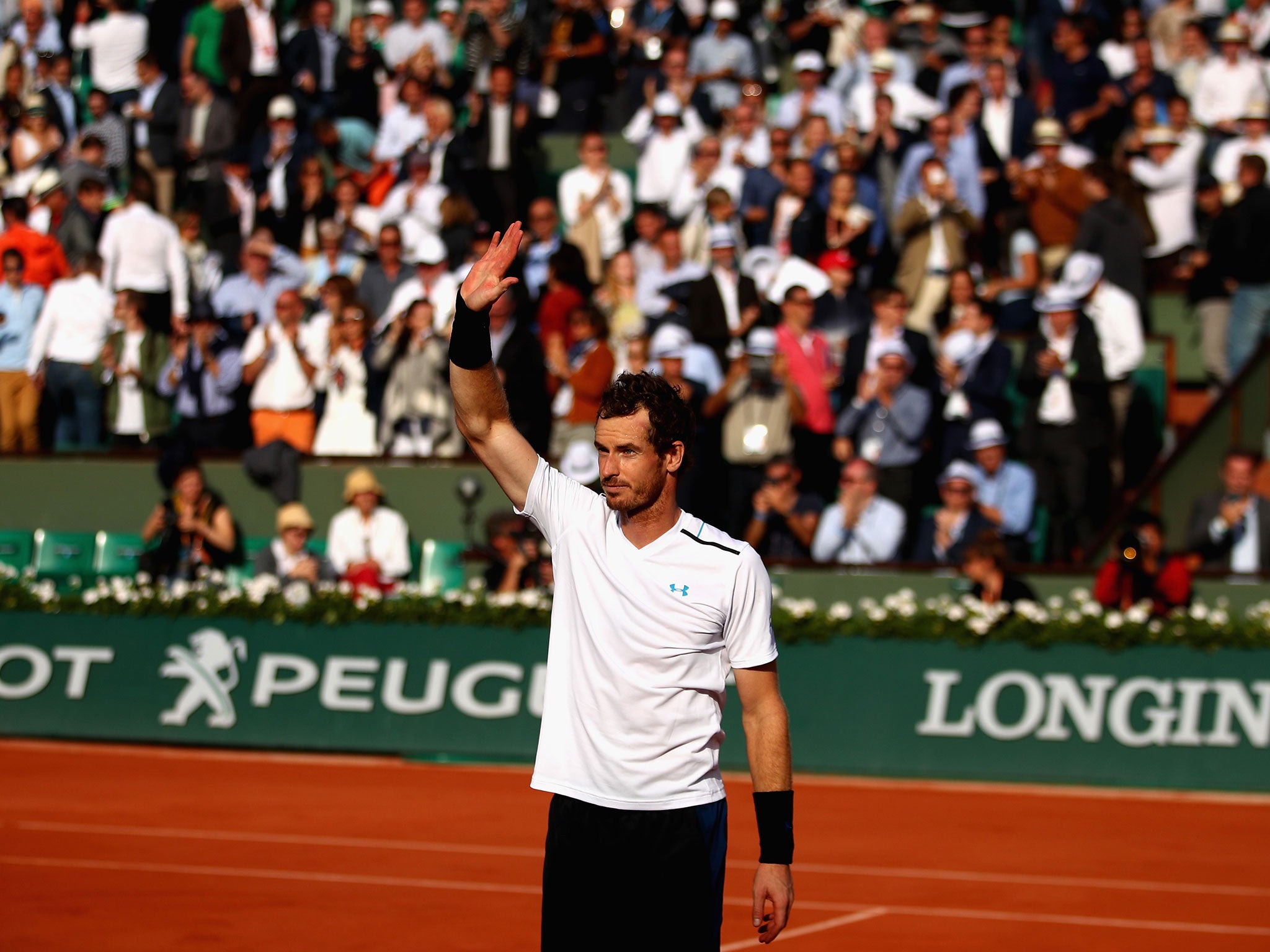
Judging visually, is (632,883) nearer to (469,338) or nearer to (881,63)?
(469,338)

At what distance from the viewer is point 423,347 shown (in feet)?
51.9

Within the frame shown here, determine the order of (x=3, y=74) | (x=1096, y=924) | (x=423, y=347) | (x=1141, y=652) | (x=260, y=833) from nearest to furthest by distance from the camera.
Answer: (x=1096, y=924), (x=260, y=833), (x=1141, y=652), (x=423, y=347), (x=3, y=74)

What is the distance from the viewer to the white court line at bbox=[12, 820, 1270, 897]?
9.81 m

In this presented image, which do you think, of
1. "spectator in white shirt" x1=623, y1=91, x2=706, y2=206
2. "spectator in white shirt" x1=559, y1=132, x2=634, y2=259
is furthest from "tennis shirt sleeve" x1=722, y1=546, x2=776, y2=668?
"spectator in white shirt" x1=623, y1=91, x2=706, y2=206

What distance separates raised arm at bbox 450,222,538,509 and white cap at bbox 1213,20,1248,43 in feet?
45.4

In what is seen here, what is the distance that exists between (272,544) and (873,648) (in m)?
5.00

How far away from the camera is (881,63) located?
687 inches

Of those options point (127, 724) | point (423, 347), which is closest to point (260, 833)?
point (127, 724)

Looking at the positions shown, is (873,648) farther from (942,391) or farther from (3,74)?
(3,74)

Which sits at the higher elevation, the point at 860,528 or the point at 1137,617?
the point at 860,528

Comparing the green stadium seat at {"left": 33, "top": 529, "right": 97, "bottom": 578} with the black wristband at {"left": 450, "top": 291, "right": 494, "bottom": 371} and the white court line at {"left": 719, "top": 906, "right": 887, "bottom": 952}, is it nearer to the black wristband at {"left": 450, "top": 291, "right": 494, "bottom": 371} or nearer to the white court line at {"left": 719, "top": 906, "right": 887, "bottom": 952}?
the white court line at {"left": 719, "top": 906, "right": 887, "bottom": 952}

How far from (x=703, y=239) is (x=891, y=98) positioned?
2261mm

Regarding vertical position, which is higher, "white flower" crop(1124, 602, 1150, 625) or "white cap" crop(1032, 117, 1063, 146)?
"white cap" crop(1032, 117, 1063, 146)

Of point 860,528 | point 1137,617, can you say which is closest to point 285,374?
point 860,528
